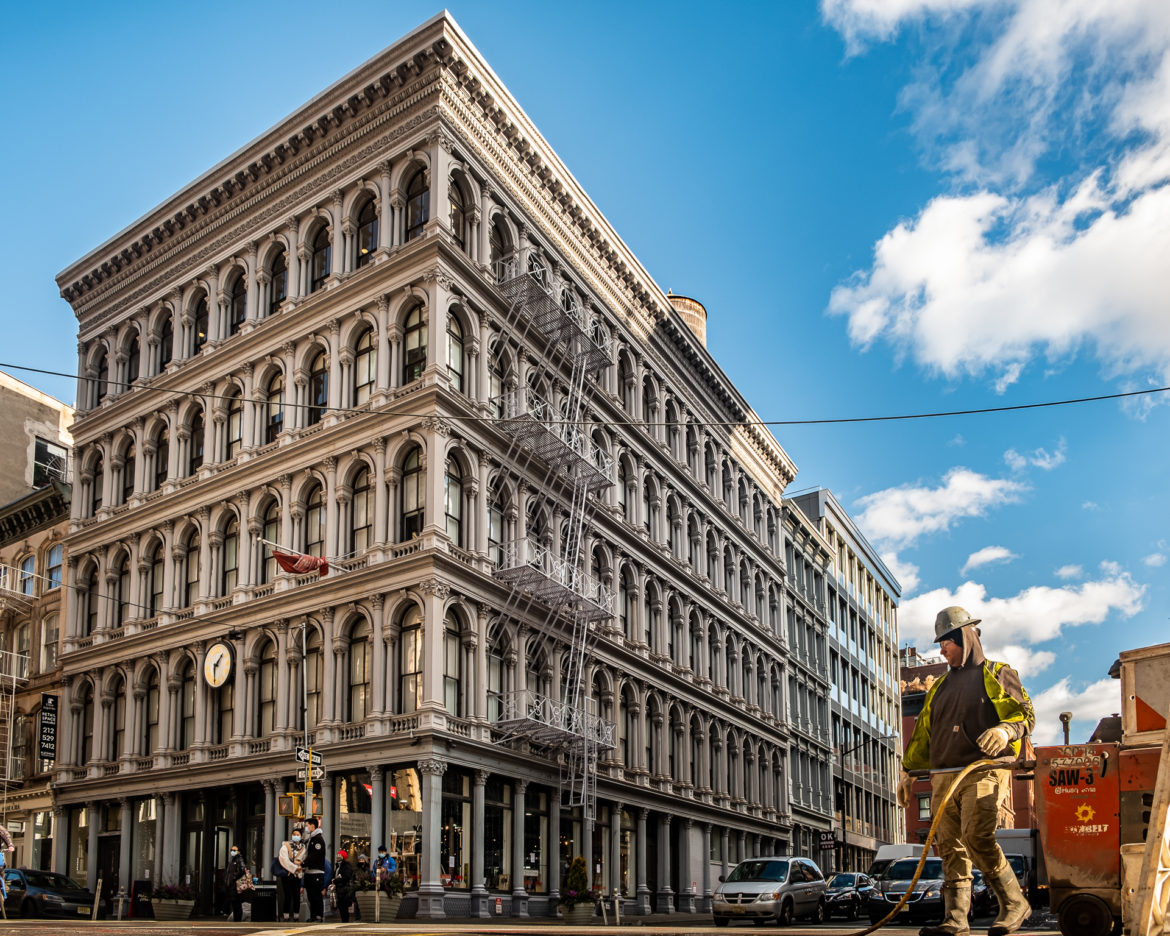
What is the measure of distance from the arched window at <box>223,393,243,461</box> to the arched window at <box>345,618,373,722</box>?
937cm

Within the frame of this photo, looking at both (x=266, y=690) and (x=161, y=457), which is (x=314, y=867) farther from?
(x=161, y=457)

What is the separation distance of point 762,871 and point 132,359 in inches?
1179

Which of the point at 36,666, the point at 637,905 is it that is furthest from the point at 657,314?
the point at 36,666

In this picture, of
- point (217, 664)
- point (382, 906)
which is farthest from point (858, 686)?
point (382, 906)

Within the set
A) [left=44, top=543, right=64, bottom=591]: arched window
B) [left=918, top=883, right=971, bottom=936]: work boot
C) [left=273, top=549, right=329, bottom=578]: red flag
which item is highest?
[left=44, top=543, right=64, bottom=591]: arched window

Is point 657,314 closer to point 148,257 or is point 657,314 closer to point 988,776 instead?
point 148,257

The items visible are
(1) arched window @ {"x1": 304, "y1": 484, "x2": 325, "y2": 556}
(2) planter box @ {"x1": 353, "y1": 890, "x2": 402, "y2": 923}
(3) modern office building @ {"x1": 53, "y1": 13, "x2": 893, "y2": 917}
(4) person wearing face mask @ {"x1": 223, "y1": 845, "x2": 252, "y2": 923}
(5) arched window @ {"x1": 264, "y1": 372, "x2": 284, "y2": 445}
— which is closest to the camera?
(2) planter box @ {"x1": 353, "y1": 890, "x2": 402, "y2": 923}

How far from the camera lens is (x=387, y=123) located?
125ft

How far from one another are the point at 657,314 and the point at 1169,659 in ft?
140

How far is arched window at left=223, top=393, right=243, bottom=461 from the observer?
41.5m

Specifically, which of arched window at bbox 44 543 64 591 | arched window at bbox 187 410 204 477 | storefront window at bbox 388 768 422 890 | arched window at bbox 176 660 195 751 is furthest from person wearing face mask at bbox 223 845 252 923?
arched window at bbox 44 543 64 591

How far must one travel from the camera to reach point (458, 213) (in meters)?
38.1

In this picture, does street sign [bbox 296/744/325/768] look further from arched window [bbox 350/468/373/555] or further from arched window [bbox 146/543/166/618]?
arched window [bbox 146/543/166/618]

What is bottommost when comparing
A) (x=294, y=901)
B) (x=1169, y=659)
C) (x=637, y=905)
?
(x=637, y=905)
